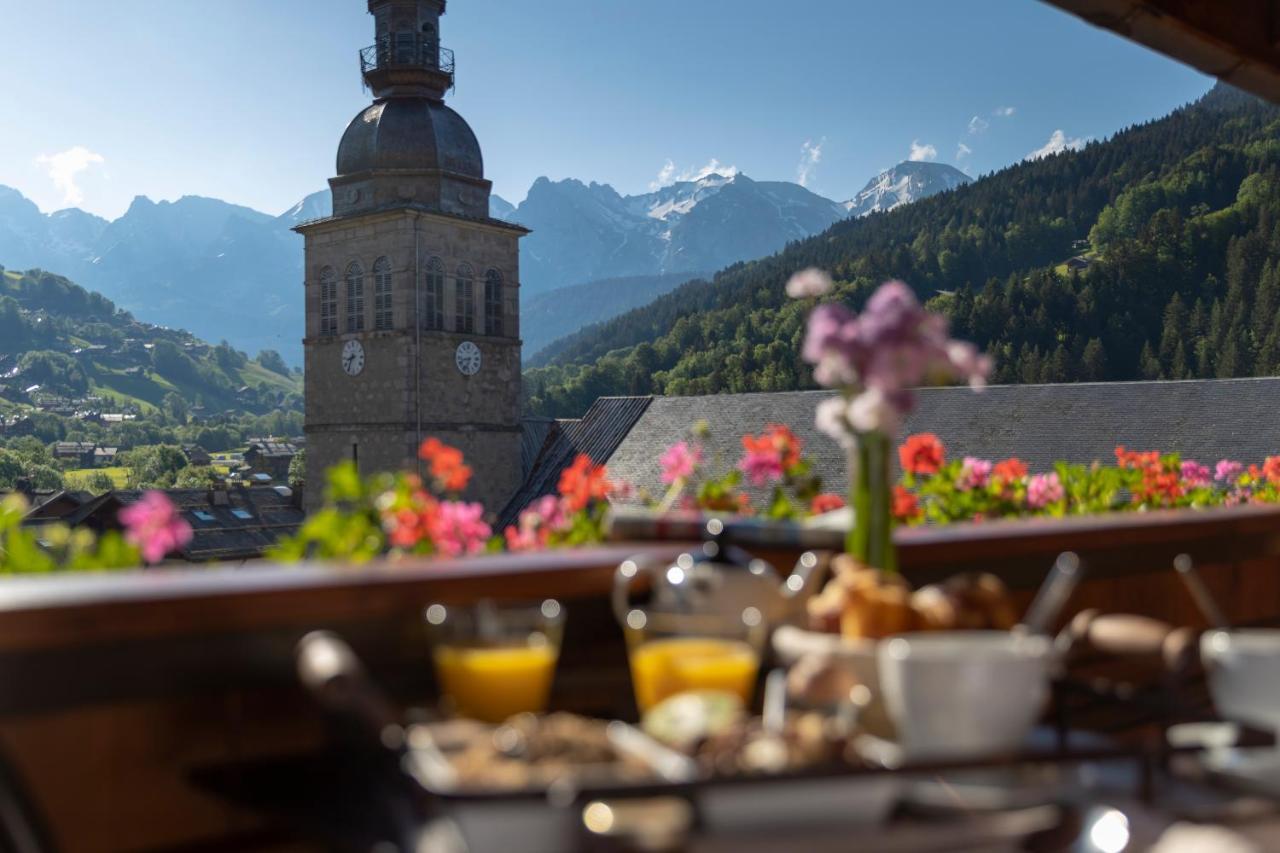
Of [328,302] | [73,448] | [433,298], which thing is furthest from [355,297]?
[73,448]

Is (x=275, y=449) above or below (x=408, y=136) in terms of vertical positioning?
below

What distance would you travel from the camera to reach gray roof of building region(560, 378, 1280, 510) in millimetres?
26484

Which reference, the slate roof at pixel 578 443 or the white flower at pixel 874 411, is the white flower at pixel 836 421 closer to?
the white flower at pixel 874 411

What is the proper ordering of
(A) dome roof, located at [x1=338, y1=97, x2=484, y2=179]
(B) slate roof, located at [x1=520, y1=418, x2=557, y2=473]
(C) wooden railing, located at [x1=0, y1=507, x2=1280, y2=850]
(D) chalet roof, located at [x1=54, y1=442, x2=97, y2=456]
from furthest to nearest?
(D) chalet roof, located at [x1=54, y1=442, x2=97, y2=456] < (B) slate roof, located at [x1=520, y1=418, x2=557, y2=473] < (A) dome roof, located at [x1=338, y1=97, x2=484, y2=179] < (C) wooden railing, located at [x1=0, y1=507, x2=1280, y2=850]

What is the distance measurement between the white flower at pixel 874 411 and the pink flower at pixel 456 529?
1.71 metres

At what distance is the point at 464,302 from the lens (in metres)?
39.2

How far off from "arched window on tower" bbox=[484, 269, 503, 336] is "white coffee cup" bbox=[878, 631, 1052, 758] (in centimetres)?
3894

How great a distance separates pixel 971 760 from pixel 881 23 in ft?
483

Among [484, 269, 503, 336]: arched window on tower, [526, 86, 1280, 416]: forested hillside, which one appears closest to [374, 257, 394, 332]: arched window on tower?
[484, 269, 503, 336]: arched window on tower

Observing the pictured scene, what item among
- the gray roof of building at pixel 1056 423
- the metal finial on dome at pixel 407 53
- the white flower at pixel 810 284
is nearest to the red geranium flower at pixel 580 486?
the white flower at pixel 810 284

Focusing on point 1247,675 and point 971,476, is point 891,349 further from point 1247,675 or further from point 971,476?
point 971,476

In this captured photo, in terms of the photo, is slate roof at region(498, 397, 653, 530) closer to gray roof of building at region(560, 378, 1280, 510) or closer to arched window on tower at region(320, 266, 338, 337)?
gray roof of building at region(560, 378, 1280, 510)

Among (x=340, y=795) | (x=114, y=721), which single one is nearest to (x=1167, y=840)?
(x=340, y=795)

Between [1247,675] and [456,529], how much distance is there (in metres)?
2.19
